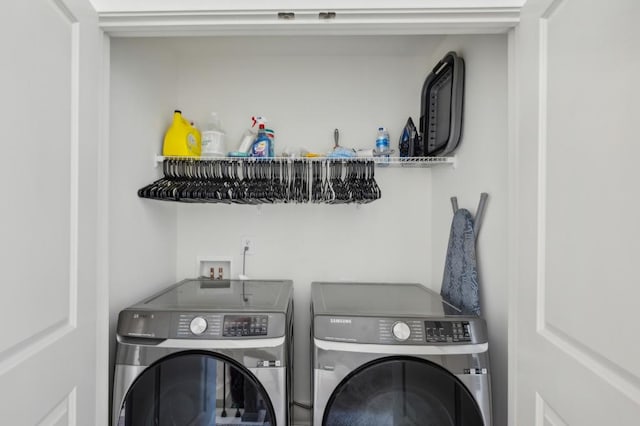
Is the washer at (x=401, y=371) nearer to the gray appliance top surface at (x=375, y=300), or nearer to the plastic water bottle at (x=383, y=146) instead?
the gray appliance top surface at (x=375, y=300)

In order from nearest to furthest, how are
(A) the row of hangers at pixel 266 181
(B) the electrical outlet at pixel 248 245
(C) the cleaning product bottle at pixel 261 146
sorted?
1. (A) the row of hangers at pixel 266 181
2. (C) the cleaning product bottle at pixel 261 146
3. (B) the electrical outlet at pixel 248 245

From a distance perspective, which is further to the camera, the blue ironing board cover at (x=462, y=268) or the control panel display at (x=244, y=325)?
the blue ironing board cover at (x=462, y=268)

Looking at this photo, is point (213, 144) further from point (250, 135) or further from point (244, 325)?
point (244, 325)

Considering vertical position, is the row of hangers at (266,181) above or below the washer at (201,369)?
above

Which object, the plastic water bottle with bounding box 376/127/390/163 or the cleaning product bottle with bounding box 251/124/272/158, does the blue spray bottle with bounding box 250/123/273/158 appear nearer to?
the cleaning product bottle with bounding box 251/124/272/158

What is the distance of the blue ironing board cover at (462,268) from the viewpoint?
1.37 meters

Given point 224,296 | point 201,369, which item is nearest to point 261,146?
point 224,296

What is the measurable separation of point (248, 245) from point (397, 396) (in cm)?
121


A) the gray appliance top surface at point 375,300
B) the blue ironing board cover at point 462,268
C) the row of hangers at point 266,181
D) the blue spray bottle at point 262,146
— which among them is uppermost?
the blue spray bottle at point 262,146

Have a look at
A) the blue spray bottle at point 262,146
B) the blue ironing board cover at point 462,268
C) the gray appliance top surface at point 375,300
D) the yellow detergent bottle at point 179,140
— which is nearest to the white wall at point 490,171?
the blue ironing board cover at point 462,268

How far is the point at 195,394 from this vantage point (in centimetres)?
121

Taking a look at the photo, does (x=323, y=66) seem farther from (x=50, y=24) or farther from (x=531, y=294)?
(x=531, y=294)

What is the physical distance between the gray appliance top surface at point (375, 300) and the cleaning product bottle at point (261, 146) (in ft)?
2.62

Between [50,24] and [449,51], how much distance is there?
1702mm
